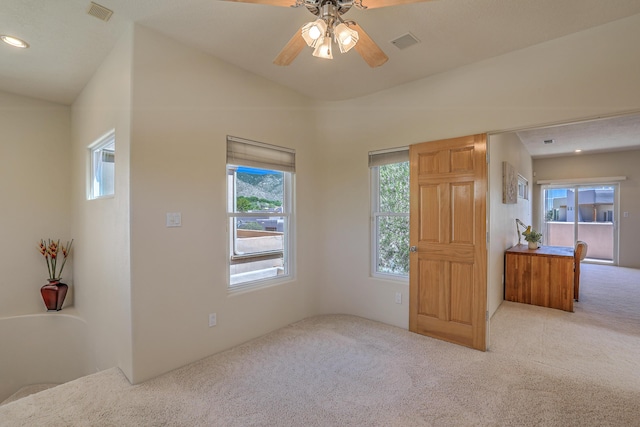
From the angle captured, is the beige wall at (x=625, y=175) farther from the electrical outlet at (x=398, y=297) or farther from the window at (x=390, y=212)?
the electrical outlet at (x=398, y=297)

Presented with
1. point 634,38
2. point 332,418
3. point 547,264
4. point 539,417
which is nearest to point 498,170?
point 547,264

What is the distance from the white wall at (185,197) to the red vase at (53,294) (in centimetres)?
220

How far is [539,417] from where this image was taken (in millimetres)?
1903

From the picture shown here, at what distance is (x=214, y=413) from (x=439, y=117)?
3.25 m

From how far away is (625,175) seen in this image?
265 inches

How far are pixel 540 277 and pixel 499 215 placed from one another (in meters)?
1.09

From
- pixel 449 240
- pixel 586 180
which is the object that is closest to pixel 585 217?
pixel 586 180

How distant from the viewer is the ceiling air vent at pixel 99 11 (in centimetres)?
204

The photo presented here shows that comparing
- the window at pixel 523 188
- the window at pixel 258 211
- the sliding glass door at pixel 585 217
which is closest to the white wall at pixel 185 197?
the window at pixel 258 211

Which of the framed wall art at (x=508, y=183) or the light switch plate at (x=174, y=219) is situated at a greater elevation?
the framed wall art at (x=508, y=183)

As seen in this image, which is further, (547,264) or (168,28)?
(547,264)

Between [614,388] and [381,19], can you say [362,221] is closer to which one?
[381,19]

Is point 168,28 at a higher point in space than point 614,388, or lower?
higher

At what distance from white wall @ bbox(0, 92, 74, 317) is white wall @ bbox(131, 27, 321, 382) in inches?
95.7
